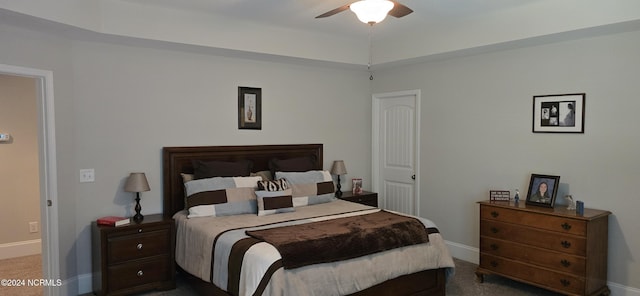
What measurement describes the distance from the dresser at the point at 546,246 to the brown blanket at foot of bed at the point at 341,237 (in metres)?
0.78

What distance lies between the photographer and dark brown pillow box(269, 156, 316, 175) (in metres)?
4.72

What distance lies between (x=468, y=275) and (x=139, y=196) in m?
3.27

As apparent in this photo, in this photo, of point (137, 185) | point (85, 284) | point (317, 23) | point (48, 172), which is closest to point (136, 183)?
point (137, 185)

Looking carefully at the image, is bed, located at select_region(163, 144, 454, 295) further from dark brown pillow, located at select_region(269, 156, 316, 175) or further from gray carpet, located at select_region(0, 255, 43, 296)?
gray carpet, located at select_region(0, 255, 43, 296)

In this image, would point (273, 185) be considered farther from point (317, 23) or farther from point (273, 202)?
point (317, 23)

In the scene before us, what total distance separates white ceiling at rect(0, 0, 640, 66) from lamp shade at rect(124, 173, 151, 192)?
Answer: 122 centimetres

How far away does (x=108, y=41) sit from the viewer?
3.81 metres

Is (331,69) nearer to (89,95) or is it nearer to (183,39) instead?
(183,39)

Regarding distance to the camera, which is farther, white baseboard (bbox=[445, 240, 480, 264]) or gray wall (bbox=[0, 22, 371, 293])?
white baseboard (bbox=[445, 240, 480, 264])

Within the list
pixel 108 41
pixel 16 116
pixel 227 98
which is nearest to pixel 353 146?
pixel 227 98

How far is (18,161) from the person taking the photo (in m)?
4.84

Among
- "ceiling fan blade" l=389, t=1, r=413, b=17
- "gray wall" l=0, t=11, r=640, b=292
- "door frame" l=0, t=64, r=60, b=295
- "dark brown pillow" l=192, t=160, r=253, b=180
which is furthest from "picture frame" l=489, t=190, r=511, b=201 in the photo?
"door frame" l=0, t=64, r=60, b=295

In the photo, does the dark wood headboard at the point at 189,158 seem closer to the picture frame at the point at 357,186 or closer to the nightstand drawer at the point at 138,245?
the nightstand drawer at the point at 138,245

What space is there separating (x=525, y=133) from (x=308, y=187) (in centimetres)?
220
